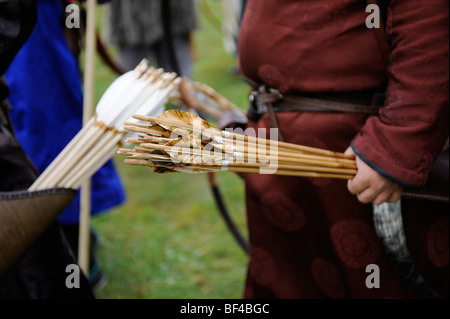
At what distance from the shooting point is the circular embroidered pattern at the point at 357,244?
1.18 meters

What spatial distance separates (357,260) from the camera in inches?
46.7

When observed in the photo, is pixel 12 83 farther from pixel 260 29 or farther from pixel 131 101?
pixel 260 29

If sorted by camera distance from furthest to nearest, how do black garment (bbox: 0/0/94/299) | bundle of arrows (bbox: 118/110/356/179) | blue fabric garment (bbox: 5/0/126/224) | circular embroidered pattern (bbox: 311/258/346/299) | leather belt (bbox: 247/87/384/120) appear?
1. blue fabric garment (bbox: 5/0/126/224)
2. circular embroidered pattern (bbox: 311/258/346/299)
3. leather belt (bbox: 247/87/384/120)
4. black garment (bbox: 0/0/94/299)
5. bundle of arrows (bbox: 118/110/356/179)

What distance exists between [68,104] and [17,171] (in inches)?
25.6

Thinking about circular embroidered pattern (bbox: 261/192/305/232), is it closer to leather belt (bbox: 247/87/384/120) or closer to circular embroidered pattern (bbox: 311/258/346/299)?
circular embroidered pattern (bbox: 311/258/346/299)

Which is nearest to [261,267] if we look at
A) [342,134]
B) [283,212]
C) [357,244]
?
[283,212]

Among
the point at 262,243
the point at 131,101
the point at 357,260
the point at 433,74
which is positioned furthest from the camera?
the point at 262,243

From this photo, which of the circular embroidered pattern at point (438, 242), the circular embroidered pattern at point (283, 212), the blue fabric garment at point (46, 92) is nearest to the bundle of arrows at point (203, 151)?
the circular embroidered pattern at point (283, 212)

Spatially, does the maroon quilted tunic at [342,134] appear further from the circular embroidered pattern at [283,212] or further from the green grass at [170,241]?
the green grass at [170,241]

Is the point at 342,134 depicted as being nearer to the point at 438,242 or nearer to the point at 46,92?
the point at 438,242

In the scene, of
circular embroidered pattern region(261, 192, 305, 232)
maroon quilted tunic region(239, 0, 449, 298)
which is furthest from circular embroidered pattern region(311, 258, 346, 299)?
circular embroidered pattern region(261, 192, 305, 232)

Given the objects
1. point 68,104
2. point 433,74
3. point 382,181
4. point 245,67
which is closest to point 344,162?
point 382,181

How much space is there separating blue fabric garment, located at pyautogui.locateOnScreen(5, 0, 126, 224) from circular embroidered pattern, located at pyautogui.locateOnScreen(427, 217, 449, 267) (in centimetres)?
115

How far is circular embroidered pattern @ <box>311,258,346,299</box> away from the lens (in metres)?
1.25
